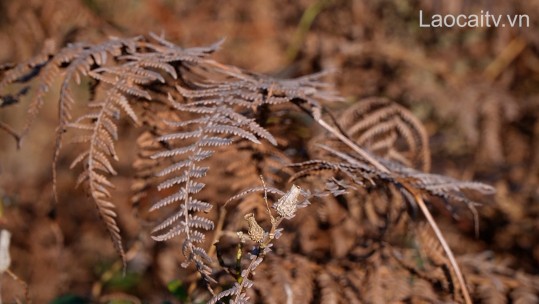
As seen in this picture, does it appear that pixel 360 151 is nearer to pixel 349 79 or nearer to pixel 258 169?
pixel 258 169

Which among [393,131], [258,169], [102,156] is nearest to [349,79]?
[393,131]

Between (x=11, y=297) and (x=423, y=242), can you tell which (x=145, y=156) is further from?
(x=11, y=297)

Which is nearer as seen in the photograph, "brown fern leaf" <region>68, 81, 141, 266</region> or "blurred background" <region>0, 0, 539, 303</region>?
"brown fern leaf" <region>68, 81, 141, 266</region>

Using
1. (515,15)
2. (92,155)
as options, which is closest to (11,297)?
(92,155)

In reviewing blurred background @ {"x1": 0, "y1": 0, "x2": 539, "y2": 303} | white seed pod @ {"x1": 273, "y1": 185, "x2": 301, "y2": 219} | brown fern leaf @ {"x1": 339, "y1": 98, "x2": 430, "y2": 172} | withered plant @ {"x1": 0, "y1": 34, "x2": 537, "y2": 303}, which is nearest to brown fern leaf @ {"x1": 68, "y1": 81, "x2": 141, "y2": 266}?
withered plant @ {"x1": 0, "y1": 34, "x2": 537, "y2": 303}

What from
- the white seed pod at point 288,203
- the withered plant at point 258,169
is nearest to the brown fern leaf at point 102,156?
the withered plant at point 258,169

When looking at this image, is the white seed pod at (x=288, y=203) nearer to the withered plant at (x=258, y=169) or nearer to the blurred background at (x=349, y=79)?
the withered plant at (x=258, y=169)

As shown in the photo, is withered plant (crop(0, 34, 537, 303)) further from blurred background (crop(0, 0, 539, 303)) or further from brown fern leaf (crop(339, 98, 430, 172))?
blurred background (crop(0, 0, 539, 303))
